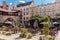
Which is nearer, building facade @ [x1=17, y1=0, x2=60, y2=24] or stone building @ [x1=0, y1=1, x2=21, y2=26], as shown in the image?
stone building @ [x1=0, y1=1, x2=21, y2=26]

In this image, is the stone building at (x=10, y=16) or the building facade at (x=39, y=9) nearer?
the stone building at (x=10, y=16)

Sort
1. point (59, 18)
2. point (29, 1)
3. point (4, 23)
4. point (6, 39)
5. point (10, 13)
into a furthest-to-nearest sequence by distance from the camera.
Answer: point (29, 1) < point (10, 13) < point (59, 18) < point (4, 23) < point (6, 39)

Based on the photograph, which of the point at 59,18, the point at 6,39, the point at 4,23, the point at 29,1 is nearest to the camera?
the point at 6,39

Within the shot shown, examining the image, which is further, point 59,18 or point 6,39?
point 59,18

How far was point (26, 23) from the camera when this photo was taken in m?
27.5

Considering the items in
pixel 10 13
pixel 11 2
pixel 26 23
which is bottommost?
pixel 26 23

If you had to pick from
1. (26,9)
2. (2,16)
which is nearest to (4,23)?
(2,16)

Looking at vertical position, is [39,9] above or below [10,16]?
above

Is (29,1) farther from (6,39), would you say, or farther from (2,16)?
(6,39)

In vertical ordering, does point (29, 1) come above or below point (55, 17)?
above

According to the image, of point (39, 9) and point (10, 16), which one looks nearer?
point (10, 16)

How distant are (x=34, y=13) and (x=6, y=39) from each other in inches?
613

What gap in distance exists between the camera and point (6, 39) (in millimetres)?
13555

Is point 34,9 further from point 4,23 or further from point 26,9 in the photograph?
point 4,23
